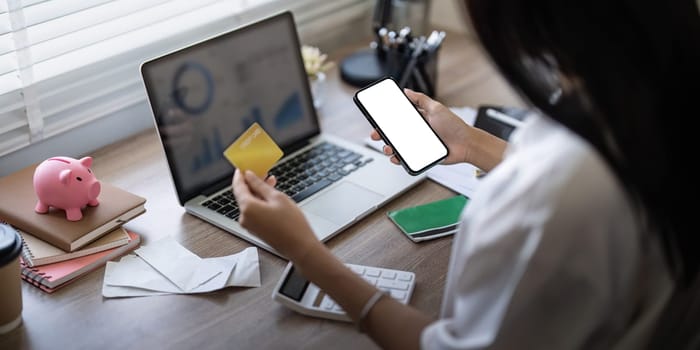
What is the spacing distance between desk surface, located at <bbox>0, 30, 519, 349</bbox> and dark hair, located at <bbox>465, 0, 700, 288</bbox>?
0.39m

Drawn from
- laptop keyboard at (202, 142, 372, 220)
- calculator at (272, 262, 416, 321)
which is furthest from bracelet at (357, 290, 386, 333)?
laptop keyboard at (202, 142, 372, 220)

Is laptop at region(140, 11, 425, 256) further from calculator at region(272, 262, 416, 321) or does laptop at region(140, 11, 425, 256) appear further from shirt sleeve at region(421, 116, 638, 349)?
shirt sleeve at region(421, 116, 638, 349)

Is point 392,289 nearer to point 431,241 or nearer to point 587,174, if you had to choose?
point 431,241

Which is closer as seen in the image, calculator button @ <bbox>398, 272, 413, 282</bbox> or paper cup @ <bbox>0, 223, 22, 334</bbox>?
paper cup @ <bbox>0, 223, 22, 334</bbox>

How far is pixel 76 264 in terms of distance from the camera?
110cm

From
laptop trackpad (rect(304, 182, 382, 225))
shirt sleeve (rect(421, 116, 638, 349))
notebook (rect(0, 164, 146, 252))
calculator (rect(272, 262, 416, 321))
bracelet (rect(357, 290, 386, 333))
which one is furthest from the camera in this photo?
laptop trackpad (rect(304, 182, 382, 225))

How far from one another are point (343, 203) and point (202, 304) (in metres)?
0.31

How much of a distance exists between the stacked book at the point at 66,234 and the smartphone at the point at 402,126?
0.39m

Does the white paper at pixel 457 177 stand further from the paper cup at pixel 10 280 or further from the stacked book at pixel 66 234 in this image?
the paper cup at pixel 10 280

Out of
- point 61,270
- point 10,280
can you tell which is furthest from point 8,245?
point 61,270

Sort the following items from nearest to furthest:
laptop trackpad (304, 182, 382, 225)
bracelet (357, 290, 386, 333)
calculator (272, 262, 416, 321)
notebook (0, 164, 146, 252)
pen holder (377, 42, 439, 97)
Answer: bracelet (357, 290, 386, 333)
calculator (272, 262, 416, 321)
notebook (0, 164, 146, 252)
laptop trackpad (304, 182, 382, 225)
pen holder (377, 42, 439, 97)

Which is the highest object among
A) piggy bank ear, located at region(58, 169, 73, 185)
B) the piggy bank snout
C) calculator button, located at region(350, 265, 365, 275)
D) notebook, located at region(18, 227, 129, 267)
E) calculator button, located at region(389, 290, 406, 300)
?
piggy bank ear, located at region(58, 169, 73, 185)

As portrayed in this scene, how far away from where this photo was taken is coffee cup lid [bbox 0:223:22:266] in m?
0.93

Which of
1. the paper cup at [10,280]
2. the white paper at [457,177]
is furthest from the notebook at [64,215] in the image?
the white paper at [457,177]
